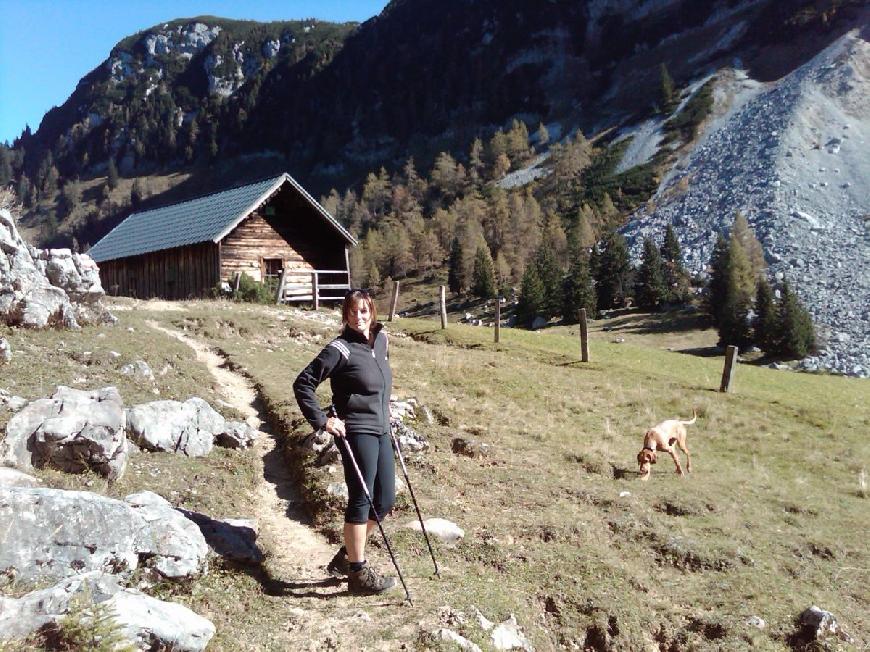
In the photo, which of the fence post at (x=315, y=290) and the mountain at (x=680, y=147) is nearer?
the fence post at (x=315, y=290)

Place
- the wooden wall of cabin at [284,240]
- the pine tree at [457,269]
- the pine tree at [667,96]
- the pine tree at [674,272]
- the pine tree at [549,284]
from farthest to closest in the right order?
the pine tree at [667,96] < the pine tree at [457,269] < the pine tree at [549,284] < the pine tree at [674,272] < the wooden wall of cabin at [284,240]

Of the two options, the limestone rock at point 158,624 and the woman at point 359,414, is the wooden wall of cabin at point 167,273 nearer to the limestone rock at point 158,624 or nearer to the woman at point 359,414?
the woman at point 359,414

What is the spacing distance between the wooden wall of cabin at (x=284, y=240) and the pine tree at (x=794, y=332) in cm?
3647

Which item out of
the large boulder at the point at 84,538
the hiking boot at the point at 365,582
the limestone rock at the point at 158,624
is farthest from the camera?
the hiking boot at the point at 365,582

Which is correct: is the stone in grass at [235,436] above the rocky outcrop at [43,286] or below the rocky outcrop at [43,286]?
below

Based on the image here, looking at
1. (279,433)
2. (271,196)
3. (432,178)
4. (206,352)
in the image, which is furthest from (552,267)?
(432,178)

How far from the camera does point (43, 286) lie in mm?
13203

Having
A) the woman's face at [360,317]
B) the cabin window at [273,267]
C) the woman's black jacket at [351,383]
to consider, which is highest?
the cabin window at [273,267]

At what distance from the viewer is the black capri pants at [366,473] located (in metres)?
6.48

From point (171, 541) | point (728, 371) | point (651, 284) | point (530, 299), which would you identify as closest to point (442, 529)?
point (171, 541)

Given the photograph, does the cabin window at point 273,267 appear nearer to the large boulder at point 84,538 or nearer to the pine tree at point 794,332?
the large boulder at point 84,538

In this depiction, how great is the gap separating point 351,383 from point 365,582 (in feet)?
6.56

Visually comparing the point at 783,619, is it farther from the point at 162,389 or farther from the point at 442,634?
the point at 162,389

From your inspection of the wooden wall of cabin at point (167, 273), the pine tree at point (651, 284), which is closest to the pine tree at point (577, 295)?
the pine tree at point (651, 284)
